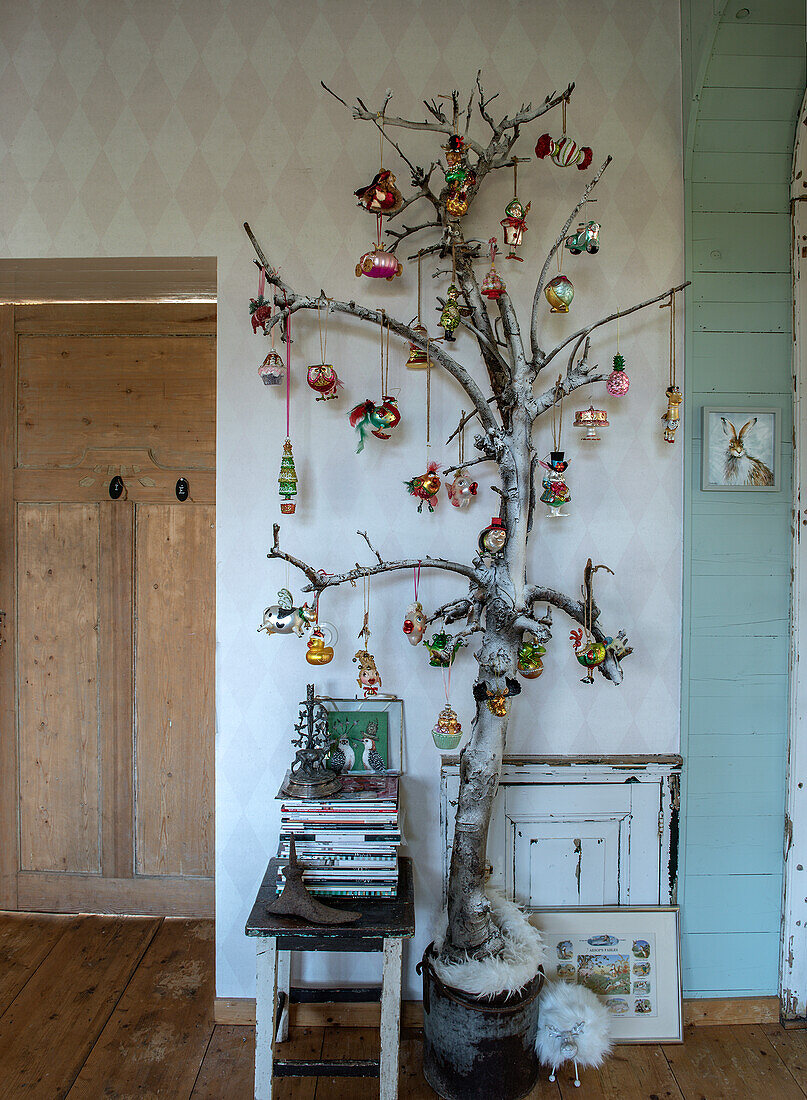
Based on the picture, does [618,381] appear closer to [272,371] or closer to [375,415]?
[375,415]

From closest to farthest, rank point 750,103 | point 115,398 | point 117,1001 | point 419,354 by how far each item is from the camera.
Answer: point 419,354, point 750,103, point 117,1001, point 115,398

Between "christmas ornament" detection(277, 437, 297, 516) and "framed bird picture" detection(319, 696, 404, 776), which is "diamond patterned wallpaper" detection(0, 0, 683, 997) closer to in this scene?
"framed bird picture" detection(319, 696, 404, 776)

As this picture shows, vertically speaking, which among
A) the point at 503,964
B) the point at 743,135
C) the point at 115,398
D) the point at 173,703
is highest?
the point at 743,135

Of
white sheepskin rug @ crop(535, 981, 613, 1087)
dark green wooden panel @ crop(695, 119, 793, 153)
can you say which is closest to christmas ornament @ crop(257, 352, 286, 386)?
dark green wooden panel @ crop(695, 119, 793, 153)

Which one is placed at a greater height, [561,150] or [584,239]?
[561,150]

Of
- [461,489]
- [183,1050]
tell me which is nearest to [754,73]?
[461,489]

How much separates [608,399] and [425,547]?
667 mm

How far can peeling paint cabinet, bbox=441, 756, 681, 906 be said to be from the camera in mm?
2025

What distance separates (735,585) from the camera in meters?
2.03

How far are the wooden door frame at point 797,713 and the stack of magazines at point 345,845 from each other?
3.83 ft

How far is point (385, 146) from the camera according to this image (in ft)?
6.49

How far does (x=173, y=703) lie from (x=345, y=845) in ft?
3.37

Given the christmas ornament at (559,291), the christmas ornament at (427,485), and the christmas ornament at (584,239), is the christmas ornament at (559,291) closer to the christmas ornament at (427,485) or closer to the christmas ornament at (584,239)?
the christmas ornament at (584,239)

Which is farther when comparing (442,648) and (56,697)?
(56,697)
